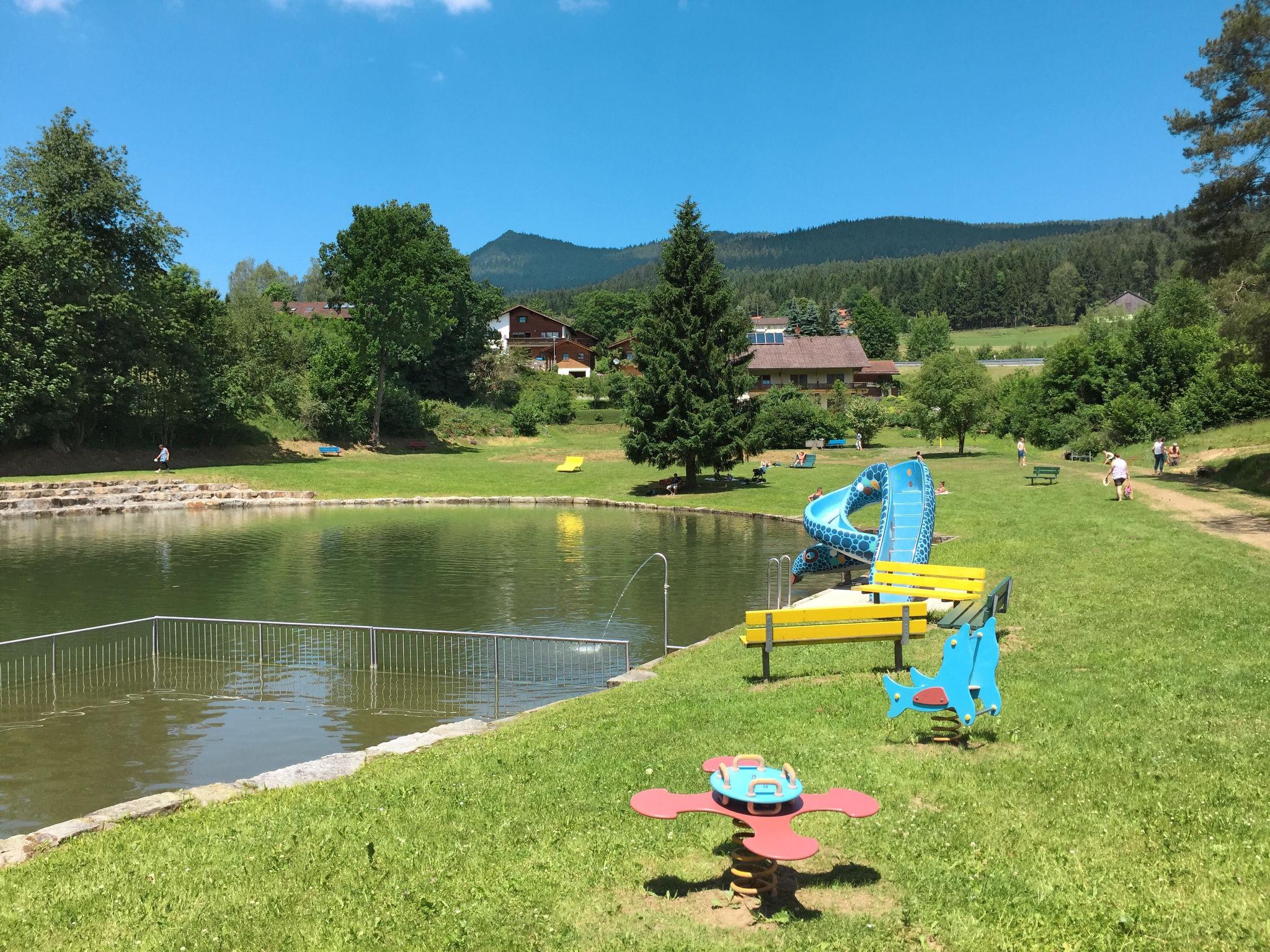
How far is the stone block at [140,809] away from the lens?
8.61m

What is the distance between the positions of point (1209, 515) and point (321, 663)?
83.4ft

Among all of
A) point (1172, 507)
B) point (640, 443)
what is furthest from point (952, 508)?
point (640, 443)

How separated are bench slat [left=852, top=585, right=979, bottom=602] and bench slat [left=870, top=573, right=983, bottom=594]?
8 cm

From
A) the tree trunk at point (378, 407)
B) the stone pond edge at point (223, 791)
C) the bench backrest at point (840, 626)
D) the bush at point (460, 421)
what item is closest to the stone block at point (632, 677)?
the stone pond edge at point (223, 791)

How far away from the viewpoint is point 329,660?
1695cm

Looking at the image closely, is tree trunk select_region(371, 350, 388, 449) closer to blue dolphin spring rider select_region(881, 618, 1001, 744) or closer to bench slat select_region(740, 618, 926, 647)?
bench slat select_region(740, 618, 926, 647)

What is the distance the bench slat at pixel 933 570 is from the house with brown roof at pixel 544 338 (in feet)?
333

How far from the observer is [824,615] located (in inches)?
493

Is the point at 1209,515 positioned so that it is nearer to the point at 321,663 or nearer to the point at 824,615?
the point at 824,615

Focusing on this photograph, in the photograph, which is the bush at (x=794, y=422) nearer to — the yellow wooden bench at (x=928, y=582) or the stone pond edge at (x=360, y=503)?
the stone pond edge at (x=360, y=503)

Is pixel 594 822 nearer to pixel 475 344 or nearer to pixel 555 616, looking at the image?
pixel 555 616

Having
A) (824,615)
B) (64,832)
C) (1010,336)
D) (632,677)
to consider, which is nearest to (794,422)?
(632,677)

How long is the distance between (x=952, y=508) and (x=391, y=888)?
29.6m

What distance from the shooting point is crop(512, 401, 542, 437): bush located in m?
74.2
